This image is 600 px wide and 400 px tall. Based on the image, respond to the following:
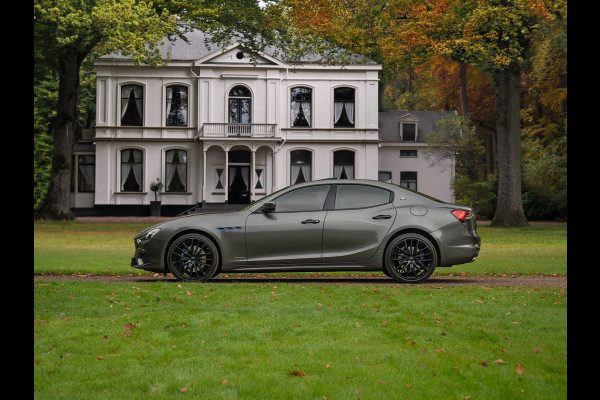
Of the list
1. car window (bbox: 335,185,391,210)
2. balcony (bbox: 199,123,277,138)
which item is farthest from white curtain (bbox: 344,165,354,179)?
car window (bbox: 335,185,391,210)

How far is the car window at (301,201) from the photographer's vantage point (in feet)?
34.6

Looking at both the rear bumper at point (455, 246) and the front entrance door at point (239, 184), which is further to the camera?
the front entrance door at point (239, 184)

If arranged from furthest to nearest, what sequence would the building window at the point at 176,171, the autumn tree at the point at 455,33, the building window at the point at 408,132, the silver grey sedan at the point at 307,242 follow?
the building window at the point at 408,132
the building window at the point at 176,171
the autumn tree at the point at 455,33
the silver grey sedan at the point at 307,242

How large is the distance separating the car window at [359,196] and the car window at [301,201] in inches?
10.1

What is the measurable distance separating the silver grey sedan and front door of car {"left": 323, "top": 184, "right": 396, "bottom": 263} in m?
0.01

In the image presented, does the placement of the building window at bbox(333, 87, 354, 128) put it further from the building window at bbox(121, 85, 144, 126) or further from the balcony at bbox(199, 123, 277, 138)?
the building window at bbox(121, 85, 144, 126)

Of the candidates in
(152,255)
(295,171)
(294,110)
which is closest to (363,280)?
(152,255)

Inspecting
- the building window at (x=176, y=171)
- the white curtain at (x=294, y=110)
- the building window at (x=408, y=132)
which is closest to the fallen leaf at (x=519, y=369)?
the building window at (x=176, y=171)

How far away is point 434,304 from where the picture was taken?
25.9 ft

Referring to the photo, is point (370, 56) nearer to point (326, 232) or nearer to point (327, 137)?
point (327, 137)

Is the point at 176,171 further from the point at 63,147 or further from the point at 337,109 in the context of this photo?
the point at 337,109

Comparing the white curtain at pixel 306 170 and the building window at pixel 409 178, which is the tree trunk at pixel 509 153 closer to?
the white curtain at pixel 306 170

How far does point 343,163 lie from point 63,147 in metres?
16.0

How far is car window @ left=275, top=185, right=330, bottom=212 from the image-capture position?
10.5 m
